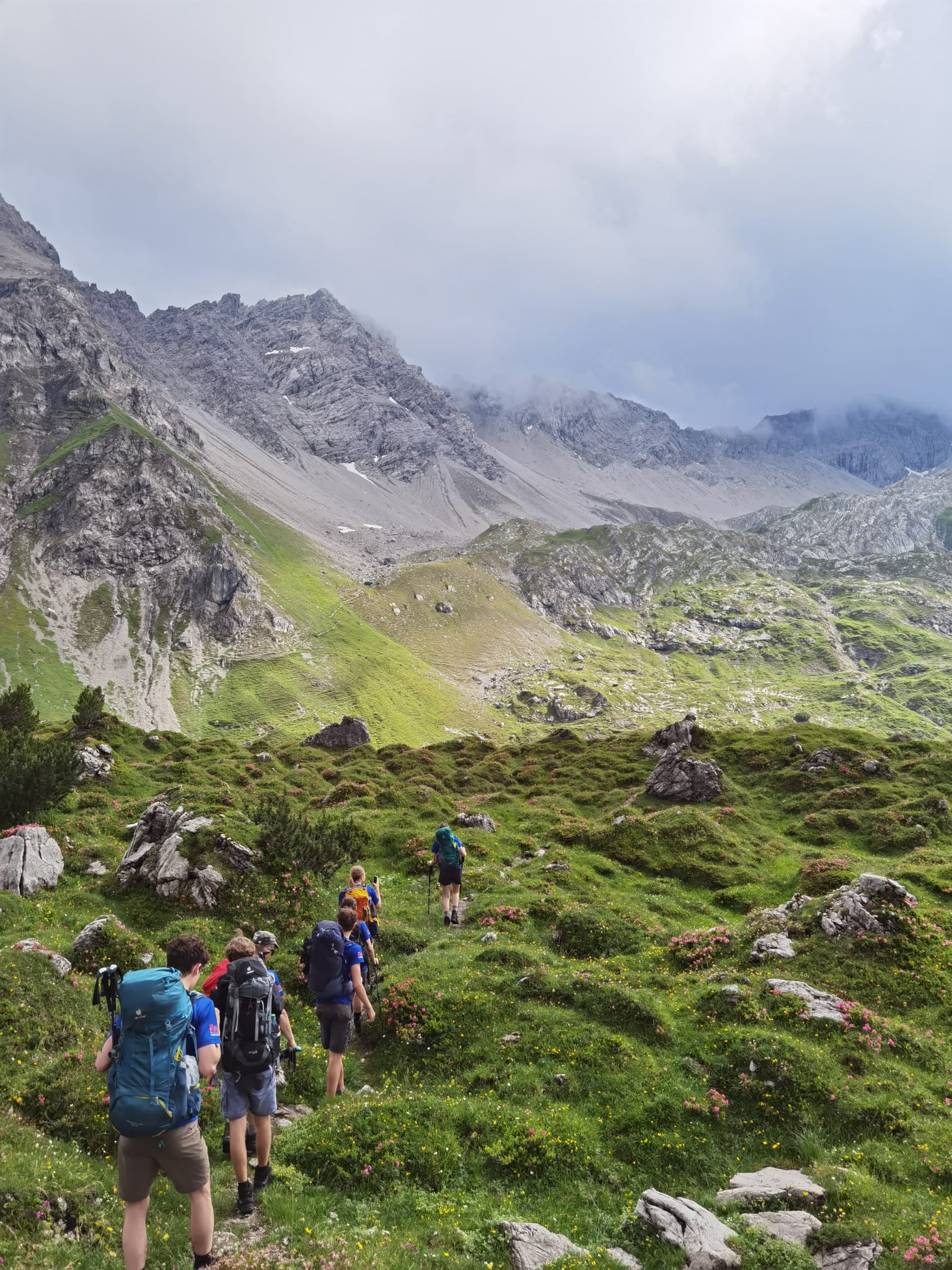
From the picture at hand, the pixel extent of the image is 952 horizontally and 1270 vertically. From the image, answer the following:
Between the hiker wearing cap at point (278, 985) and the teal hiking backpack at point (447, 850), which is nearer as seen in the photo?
the hiker wearing cap at point (278, 985)

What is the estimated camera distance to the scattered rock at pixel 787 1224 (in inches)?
410

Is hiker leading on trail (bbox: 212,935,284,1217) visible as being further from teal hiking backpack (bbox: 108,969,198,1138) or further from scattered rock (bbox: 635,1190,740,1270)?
scattered rock (bbox: 635,1190,740,1270)

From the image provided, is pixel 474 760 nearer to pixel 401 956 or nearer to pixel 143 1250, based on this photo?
pixel 401 956

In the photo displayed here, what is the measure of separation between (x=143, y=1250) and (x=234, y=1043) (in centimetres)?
262

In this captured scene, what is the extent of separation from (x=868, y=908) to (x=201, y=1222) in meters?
20.4

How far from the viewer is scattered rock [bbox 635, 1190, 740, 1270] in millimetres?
9903

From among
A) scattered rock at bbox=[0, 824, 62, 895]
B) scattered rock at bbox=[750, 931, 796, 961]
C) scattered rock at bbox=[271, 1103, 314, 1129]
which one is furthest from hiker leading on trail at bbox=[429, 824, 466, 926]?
scattered rock at bbox=[0, 824, 62, 895]

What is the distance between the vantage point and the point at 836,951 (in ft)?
64.2

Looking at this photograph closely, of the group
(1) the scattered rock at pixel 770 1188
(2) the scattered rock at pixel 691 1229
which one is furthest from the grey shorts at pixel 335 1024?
(1) the scattered rock at pixel 770 1188

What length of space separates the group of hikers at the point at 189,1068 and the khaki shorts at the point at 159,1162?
0.01 metres

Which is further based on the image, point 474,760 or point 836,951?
point 474,760

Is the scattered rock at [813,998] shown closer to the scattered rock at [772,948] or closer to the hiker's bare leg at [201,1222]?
the scattered rock at [772,948]

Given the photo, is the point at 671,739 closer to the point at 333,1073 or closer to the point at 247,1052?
the point at 333,1073

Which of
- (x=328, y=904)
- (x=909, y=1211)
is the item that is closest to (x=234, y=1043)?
(x=909, y=1211)
